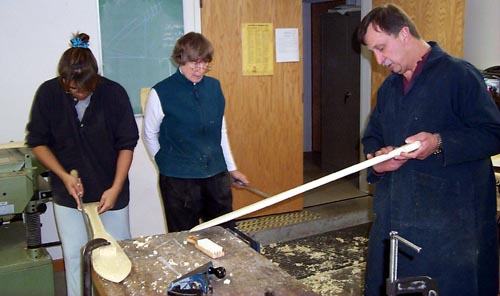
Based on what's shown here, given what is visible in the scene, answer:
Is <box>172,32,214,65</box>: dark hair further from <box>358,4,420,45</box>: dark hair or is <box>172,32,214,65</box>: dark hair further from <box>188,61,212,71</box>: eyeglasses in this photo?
<box>358,4,420,45</box>: dark hair

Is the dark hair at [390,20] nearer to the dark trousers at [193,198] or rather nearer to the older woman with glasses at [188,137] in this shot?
the older woman with glasses at [188,137]

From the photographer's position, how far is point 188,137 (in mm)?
2500

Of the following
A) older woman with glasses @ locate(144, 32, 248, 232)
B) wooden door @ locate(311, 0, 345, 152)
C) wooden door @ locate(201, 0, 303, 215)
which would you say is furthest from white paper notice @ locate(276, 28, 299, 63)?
wooden door @ locate(311, 0, 345, 152)

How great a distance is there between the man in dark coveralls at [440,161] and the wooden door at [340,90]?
3.50 m

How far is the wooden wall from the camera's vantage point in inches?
141

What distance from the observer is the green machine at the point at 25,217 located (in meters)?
2.40

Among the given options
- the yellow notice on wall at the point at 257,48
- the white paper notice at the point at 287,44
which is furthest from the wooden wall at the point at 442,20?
the yellow notice on wall at the point at 257,48

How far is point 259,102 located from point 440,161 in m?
2.42

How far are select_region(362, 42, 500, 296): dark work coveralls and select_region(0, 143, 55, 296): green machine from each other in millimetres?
1657

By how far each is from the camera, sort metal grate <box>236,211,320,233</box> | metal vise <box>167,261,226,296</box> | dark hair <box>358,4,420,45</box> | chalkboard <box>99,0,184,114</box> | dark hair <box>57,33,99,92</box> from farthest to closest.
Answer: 1. metal grate <box>236,211,320,233</box>
2. chalkboard <box>99,0,184,114</box>
3. dark hair <box>57,33,99,92</box>
4. dark hair <box>358,4,420,45</box>
5. metal vise <box>167,261,226,296</box>

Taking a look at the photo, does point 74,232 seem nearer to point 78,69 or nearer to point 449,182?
point 78,69

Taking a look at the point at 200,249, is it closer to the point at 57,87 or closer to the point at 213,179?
the point at 213,179

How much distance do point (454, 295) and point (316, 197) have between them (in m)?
3.06

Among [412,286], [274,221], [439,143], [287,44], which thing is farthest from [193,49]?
[274,221]
